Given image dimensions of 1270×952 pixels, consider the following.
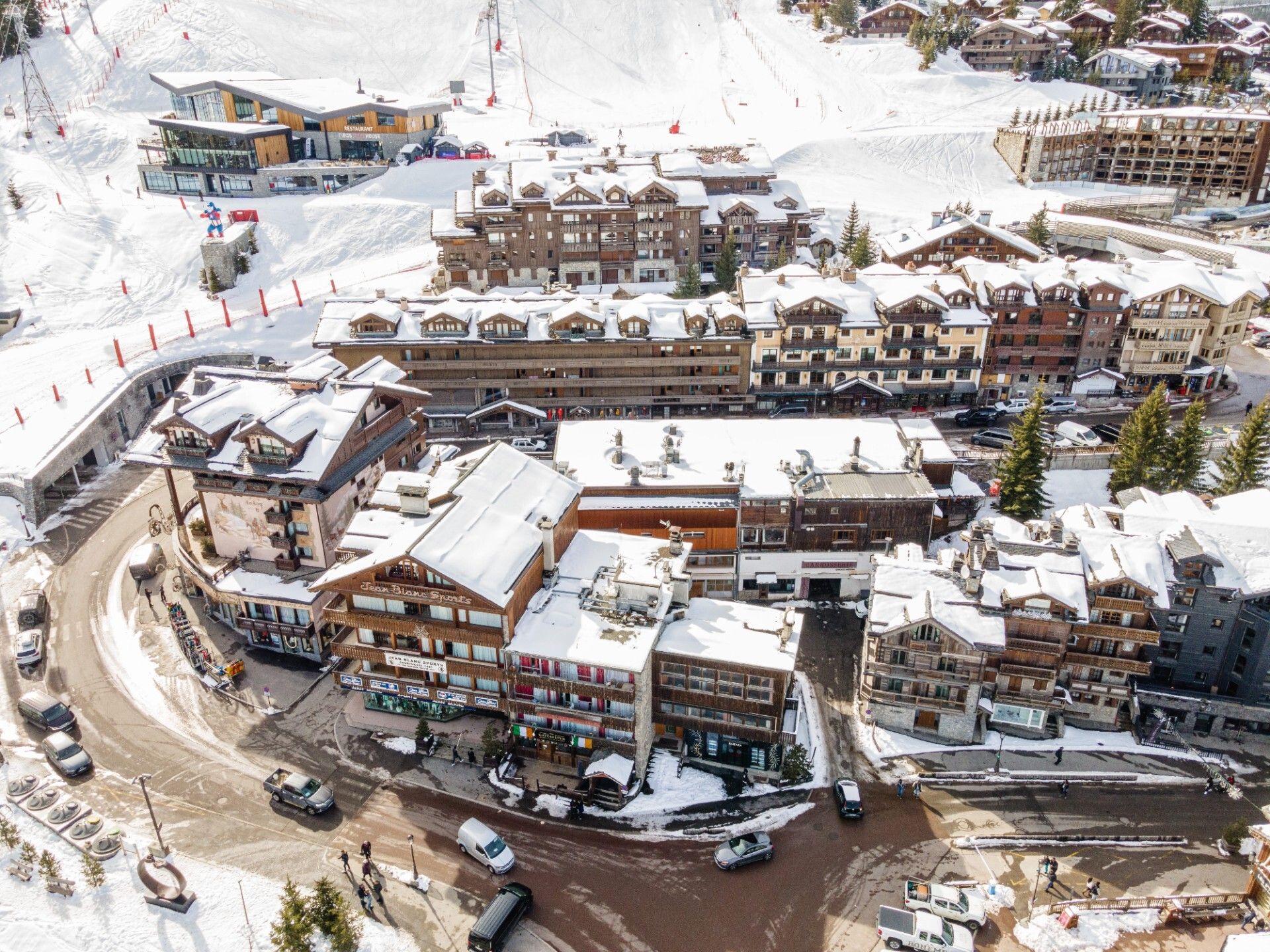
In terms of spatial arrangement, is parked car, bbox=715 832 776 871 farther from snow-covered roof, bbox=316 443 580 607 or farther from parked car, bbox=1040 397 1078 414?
parked car, bbox=1040 397 1078 414

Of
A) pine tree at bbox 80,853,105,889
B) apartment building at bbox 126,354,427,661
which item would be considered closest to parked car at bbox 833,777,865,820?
apartment building at bbox 126,354,427,661

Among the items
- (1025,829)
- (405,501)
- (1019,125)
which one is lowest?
(1025,829)

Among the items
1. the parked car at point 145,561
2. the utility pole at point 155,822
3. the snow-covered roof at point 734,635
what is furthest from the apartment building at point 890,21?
the utility pole at point 155,822

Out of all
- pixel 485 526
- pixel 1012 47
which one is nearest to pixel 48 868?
pixel 485 526

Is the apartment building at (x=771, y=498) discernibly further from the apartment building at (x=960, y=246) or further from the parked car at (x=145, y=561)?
the apartment building at (x=960, y=246)

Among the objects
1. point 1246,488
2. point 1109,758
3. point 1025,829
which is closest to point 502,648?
point 1025,829

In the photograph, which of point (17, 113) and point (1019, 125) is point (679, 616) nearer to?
point (1019, 125)
